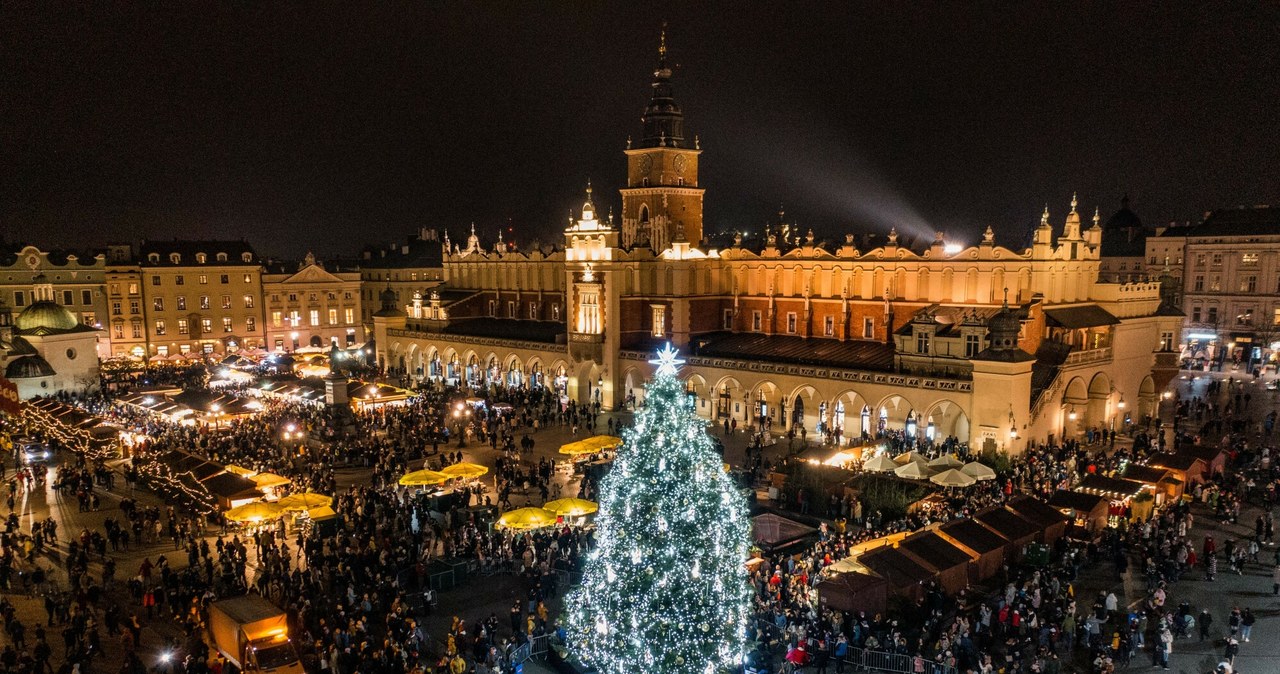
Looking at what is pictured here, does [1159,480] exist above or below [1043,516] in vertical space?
above

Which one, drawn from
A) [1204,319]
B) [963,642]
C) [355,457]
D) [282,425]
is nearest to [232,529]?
[355,457]

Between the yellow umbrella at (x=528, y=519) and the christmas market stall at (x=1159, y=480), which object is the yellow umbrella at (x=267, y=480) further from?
the christmas market stall at (x=1159, y=480)

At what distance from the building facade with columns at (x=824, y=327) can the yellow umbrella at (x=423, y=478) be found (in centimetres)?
1725

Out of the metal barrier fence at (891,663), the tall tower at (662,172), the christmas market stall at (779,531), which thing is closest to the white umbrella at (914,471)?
the christmas market stall at (779,531)

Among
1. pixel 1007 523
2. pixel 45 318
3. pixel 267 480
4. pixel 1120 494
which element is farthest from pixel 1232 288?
pixel 45 318

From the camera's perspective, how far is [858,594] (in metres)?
18.5

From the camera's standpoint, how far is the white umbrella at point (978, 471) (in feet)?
89.6

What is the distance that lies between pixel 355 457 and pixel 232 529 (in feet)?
26.9

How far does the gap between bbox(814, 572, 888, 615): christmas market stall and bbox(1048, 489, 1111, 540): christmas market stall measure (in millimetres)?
8825

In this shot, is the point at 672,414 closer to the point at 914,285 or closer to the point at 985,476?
the point at 985,476

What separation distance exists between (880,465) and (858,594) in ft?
35.5

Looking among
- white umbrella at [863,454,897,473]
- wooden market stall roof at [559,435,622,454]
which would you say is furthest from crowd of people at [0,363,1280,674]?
white umbrella at [863,454,897,473]

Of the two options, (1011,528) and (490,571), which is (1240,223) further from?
(490,571)

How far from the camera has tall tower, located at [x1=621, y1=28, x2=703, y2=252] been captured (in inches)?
2109
